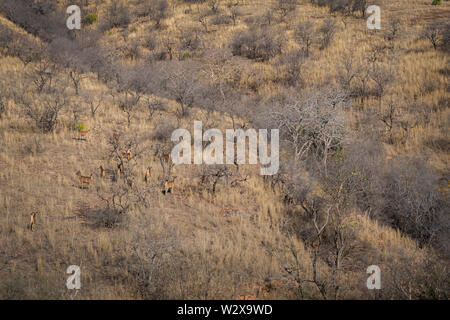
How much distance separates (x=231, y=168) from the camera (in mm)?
12148

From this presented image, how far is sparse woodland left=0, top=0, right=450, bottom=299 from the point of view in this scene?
6.45 metres

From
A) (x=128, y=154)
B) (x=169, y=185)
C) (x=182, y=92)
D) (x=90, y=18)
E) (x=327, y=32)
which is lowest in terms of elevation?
(x=169, y=185)

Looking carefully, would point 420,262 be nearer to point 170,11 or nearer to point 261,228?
point 261,228

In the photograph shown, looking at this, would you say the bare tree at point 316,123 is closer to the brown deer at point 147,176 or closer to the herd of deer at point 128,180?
the herd of deer at point 128,180

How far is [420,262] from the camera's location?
24.5ft

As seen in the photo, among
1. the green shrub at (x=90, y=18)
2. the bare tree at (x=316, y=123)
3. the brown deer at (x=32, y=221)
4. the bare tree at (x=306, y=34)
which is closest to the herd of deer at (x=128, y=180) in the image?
the brown deer at (x=32, y=221)

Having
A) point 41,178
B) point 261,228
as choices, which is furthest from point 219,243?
point 41,178

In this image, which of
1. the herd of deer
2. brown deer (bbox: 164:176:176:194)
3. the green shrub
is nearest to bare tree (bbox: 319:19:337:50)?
the herd of deer

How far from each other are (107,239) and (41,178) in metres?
3.68

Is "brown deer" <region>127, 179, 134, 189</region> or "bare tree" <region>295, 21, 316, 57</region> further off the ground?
"bare tree" <region>295, 21, 316, 57</region>

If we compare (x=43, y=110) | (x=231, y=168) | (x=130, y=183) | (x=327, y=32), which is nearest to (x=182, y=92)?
(x=43, y=110)

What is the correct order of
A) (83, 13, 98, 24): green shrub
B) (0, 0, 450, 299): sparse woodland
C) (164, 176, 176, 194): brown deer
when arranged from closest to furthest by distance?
(0, 0, 450, 299): sparse woodland
(164, 176, 176, 194): brown deer
(83, 13, 98, 24): green shrub

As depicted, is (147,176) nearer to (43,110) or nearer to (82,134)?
(82,134)

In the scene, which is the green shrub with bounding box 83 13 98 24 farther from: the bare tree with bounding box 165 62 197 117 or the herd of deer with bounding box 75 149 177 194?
the herd of deer with bounding box 75 149 177 194
